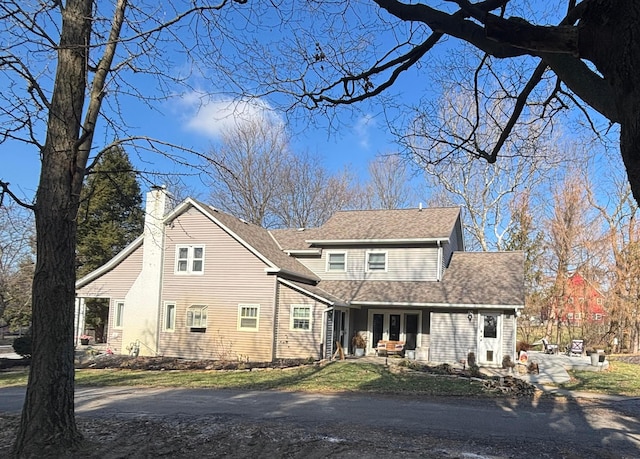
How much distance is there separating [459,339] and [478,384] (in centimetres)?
628

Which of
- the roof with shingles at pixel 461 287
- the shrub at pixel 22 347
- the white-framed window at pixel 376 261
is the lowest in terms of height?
the shrub at pixel 22 347

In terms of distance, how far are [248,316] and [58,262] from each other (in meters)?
16.2

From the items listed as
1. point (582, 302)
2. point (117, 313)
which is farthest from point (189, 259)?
point (582, 302)

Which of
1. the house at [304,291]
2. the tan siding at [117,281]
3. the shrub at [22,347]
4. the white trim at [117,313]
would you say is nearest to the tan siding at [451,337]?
the house at [304,291]

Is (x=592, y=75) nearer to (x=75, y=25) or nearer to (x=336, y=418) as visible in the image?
(x=75, y=25)

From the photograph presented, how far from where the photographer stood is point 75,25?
659cm

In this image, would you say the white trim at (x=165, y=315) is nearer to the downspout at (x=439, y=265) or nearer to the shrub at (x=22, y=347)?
the shrub at (x=22, y=347)

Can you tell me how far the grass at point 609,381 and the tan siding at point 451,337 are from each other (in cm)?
398

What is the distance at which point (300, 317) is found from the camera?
2161 centimetres

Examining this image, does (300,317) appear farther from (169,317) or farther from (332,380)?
(169,317)

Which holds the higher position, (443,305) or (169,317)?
(443,305)

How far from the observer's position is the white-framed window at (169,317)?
23.2 meters

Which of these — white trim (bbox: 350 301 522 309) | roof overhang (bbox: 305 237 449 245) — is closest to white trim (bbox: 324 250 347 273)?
roof overhang (bbox: 305 237 449 245)

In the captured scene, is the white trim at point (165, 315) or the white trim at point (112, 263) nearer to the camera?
the white trim at point (165, 315)
